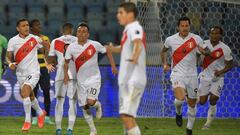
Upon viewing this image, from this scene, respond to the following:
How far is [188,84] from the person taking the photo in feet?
40.1

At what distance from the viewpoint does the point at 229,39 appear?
16875mm

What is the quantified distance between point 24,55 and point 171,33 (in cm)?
470

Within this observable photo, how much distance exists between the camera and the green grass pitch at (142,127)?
1273cm

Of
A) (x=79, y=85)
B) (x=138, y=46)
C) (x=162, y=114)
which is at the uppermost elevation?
(x=138, y=46)

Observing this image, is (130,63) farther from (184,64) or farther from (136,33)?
(184,64)

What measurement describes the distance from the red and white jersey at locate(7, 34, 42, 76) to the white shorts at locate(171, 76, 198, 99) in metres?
2.48

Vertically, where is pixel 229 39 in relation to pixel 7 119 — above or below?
above

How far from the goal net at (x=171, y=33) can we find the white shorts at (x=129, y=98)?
7.45m

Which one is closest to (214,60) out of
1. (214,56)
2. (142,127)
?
(214,56)

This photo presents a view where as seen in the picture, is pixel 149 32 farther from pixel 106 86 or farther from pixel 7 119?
pixel 7 119

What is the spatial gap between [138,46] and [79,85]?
10.8 feet

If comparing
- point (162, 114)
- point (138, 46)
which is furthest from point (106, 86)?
point (138, 46)

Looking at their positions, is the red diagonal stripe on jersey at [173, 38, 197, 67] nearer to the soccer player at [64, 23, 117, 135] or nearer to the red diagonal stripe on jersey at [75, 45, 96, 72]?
the soccer player at [64, 23, 117, 135]

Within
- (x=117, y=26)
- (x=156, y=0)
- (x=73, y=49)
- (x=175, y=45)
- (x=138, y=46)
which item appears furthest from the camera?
(x=117, y=26)
